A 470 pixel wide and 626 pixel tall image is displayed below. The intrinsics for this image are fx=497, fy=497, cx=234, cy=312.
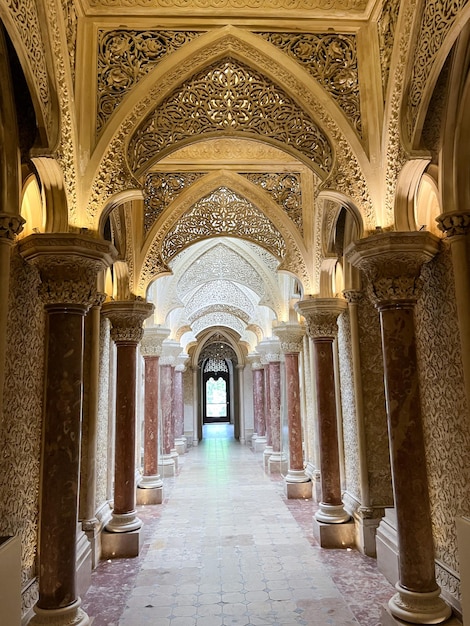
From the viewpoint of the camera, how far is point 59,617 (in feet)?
11.3

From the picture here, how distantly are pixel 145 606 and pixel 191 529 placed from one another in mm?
2695

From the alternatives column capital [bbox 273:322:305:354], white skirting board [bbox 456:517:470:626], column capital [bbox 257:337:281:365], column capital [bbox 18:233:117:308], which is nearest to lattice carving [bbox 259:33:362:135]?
column capital [bbox 18:233:117:308]

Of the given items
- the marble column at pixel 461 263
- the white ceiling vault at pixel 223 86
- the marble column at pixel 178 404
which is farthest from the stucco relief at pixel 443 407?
the marble column at pixel 178 404

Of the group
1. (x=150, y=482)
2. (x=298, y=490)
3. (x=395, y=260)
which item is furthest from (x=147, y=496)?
(x=395, y=260)

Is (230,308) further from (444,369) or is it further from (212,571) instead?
(444,369)

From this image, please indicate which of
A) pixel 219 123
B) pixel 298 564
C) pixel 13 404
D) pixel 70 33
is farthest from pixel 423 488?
pixel 70 33

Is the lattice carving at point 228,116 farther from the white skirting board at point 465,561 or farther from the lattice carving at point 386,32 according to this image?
the white skirting board at point 465,561

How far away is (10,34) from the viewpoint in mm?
2959

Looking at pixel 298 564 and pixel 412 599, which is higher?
pixel 412 599

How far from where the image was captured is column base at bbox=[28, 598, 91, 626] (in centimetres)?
339

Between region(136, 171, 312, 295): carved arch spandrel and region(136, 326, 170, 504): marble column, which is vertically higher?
region(136, 171, 312, 295): carved arch spandrel

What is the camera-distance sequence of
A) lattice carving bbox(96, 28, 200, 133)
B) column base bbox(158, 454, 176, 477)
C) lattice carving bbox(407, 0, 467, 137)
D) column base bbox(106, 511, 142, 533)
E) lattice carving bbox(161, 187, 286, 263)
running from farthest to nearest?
1. column base bbox(158, 454, 176, 477)
2. lattice carving bbox(161, 187, 286, 263)
3. column base bbox(106, 511, 142, 533)
4. lattice carving bbox(96, 28, 200, 133)
5. lattice carving bbox(407, 0, 467, 137)

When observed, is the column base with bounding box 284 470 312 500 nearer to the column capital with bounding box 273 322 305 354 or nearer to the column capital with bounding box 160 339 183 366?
the column capital with bounding box 273 322 305 354

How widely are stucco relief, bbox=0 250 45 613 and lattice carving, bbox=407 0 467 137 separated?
10.5ft
